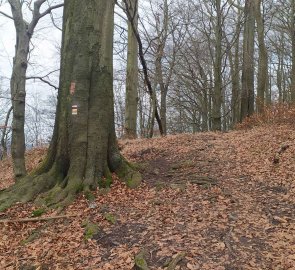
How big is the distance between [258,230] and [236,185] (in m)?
1.77

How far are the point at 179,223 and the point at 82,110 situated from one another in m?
2.96

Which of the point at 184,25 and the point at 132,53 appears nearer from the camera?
the point at 132,53

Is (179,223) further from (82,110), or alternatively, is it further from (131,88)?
(131,88)

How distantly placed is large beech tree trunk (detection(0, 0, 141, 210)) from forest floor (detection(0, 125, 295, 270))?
598 millimetres

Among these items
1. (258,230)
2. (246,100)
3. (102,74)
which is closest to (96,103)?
(102,74)

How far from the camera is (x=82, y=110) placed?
691 cm

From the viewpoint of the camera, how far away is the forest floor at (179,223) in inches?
178

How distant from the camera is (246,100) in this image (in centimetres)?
1542

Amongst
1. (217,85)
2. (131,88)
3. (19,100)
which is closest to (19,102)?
(19,100)

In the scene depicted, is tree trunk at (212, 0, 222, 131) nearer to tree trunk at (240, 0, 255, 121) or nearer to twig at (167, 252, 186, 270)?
tree trunk at (240, 0, 255, 121)

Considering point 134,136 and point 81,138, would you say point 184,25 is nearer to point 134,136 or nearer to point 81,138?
point 134,136

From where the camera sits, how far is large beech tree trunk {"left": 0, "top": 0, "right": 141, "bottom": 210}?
270 inches

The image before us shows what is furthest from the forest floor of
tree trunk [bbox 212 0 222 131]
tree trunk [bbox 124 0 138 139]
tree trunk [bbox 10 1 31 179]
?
tree trunk [bbox 212 0 222 131]

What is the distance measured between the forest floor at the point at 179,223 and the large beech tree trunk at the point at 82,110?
60 cm
